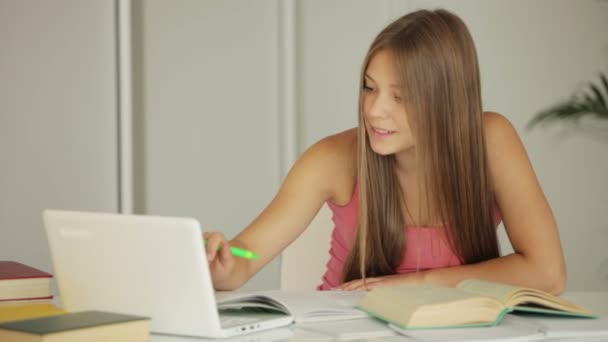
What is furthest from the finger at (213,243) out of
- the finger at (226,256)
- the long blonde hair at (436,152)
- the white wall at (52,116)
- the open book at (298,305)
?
the white wall at (52,116)

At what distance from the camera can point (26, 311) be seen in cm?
134

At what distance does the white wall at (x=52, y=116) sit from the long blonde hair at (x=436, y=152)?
1554 millimetres

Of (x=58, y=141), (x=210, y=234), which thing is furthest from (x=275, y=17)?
(x=210, y=234)

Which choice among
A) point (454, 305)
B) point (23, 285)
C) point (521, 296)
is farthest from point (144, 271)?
point (521, 296)

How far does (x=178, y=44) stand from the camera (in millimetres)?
3527

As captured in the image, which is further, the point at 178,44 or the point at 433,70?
the point at 178,44

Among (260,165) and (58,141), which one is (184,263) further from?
(260,165)

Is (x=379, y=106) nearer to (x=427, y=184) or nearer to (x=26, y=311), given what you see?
(x=427, y=184)

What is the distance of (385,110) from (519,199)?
34 cm

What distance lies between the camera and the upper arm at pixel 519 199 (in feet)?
6.29

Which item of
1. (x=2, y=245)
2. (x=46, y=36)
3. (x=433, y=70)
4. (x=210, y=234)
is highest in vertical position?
(x=46, y=36)

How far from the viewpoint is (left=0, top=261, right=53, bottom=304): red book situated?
4.88 ft

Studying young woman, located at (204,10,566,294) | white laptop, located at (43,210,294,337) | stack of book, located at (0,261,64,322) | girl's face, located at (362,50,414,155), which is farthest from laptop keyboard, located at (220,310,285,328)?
girl's face, located at (362,50,414,155)

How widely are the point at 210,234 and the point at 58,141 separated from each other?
178 cm
